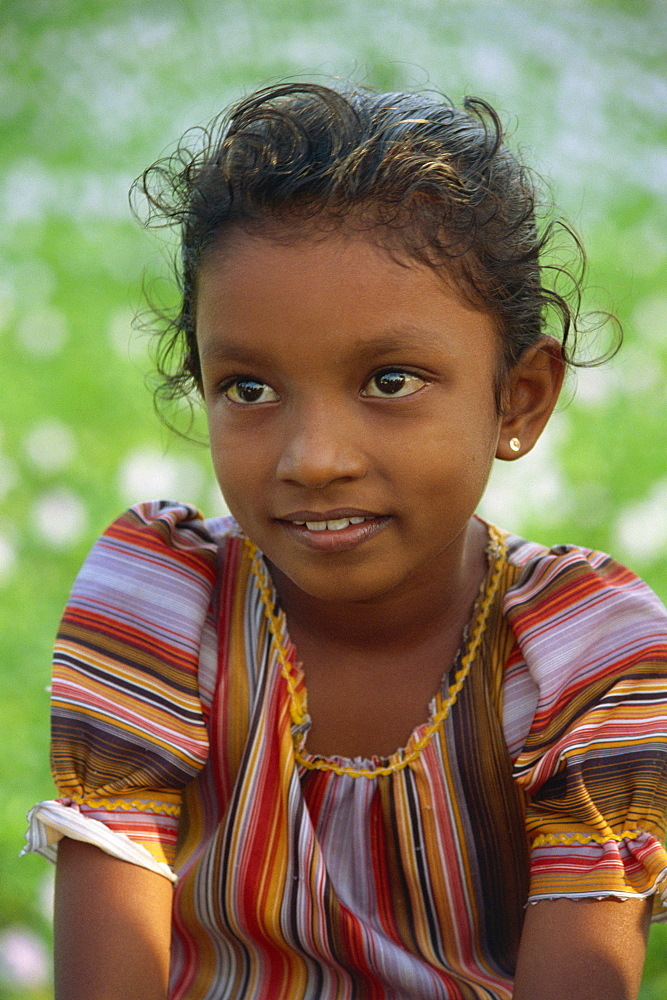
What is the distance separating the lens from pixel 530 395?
183 centimetres

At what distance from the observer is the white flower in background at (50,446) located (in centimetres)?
346

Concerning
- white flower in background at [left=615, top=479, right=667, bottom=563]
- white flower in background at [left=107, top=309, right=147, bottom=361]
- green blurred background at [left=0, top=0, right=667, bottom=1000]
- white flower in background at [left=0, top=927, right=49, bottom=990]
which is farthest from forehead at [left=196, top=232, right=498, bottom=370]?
white flower in background at [left=107, top=309, right=147, bottom=361]

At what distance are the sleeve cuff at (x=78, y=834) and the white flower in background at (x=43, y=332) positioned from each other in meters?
2.48

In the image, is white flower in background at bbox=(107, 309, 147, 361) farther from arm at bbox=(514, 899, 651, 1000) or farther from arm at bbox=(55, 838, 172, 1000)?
arm at bbox=(514, 899, 651, 1000)

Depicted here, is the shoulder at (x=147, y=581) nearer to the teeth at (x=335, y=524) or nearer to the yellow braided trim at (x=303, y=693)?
the yellow braided trim at (x=303, y=693)

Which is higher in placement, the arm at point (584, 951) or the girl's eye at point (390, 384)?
the girl's eye at point (390, 384)

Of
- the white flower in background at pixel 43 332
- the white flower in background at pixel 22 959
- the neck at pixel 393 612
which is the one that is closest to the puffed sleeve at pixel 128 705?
the neck at pixel 393 612

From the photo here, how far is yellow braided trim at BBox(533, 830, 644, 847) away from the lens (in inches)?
62.7

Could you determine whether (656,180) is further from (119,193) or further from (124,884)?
(124,884)

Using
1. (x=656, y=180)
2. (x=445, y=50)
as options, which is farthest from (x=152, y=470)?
(x=445, y=50)

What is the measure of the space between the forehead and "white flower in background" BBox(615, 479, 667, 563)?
5.37 feet

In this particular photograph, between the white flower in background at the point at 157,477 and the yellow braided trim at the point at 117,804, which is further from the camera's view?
the white flower in background at the point at 157,477

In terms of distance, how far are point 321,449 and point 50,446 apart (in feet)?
7.01

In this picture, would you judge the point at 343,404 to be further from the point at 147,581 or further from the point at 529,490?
the point at 529,490
